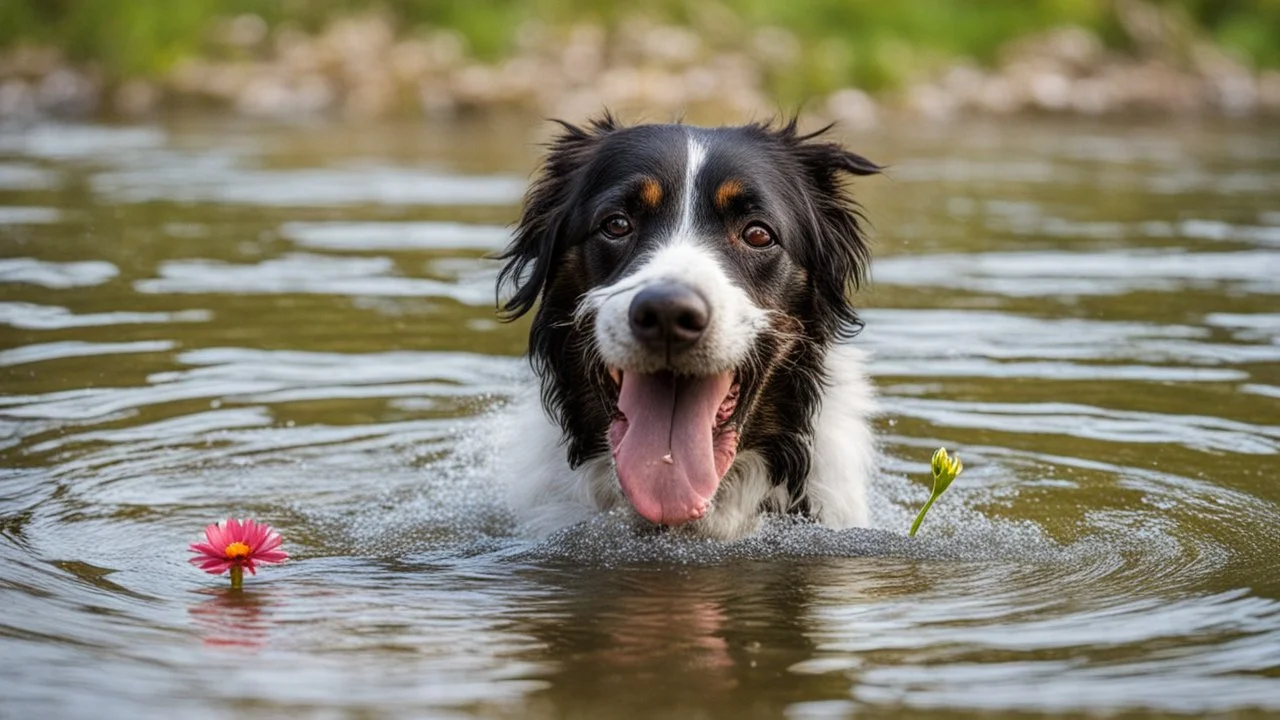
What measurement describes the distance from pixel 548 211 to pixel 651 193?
67 centimetres

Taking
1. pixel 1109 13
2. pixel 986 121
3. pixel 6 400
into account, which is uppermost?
pixel 1109 13

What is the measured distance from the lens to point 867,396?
6.34 m

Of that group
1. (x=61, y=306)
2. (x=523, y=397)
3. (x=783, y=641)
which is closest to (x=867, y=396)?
(x=523, y=397)

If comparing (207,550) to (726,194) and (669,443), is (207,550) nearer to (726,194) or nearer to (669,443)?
(669,443)

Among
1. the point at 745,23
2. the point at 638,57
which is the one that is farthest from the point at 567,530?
the point at 745,23

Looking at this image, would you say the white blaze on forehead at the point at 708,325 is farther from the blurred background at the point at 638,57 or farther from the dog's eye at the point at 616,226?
the blurred background at the point at 638,57

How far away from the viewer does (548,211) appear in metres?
6.18

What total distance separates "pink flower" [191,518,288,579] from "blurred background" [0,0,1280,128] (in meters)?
16.1

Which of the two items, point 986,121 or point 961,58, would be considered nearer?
point 986,121

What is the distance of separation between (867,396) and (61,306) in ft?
17.0

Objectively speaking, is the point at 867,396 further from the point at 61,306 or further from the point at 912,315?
the point at 61,306

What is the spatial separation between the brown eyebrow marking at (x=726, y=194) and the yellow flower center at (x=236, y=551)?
1.92 metres

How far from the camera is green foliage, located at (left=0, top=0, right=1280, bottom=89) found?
23.3 m

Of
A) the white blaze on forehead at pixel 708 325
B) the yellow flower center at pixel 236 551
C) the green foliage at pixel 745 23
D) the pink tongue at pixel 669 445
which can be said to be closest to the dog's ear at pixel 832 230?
the white blaze on forehead at pixel 708 325
